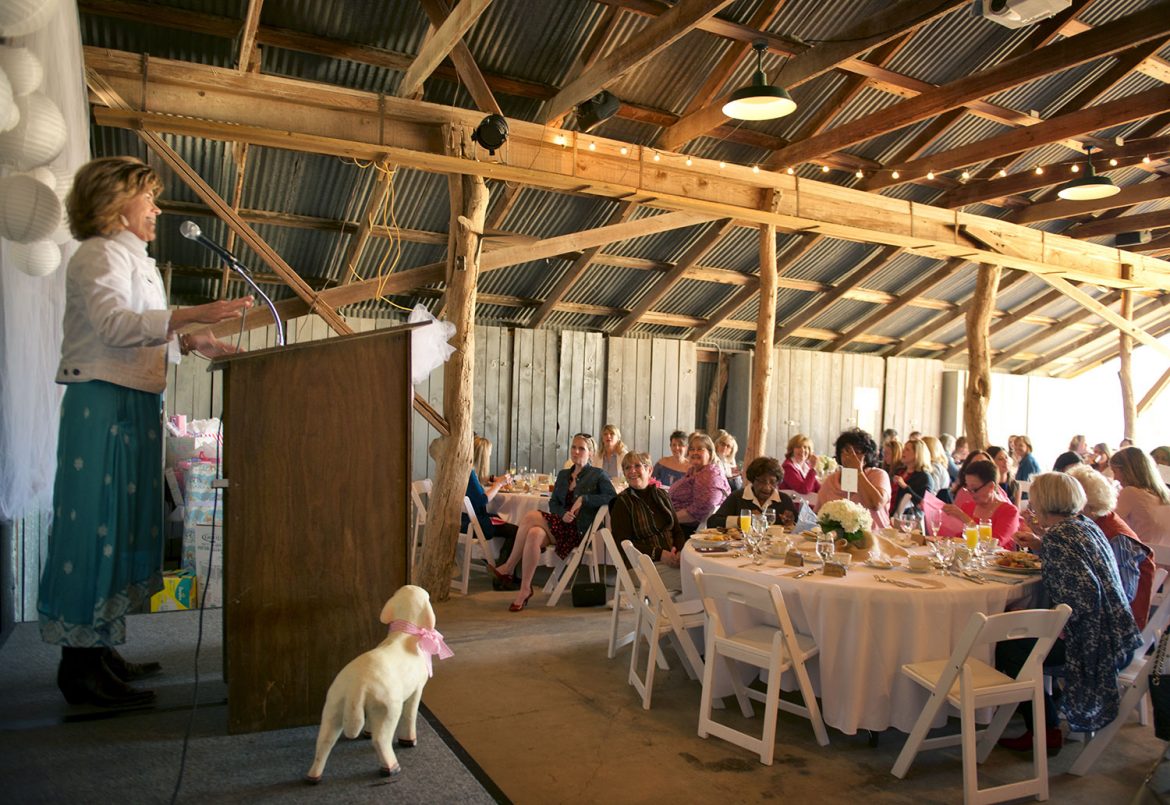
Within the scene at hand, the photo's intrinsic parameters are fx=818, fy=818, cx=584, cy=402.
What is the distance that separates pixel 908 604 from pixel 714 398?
10.8 meters

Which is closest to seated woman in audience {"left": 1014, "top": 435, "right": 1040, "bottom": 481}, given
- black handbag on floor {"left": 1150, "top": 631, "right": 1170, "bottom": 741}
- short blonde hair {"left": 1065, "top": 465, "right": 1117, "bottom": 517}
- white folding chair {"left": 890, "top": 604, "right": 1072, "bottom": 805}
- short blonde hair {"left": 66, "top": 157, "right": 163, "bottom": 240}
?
short blonde hair {"left": 1065, "top": 465, "right": 1117, "bottom": 517}

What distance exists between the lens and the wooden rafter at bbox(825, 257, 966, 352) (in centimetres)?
1328

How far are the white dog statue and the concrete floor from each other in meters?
0.63

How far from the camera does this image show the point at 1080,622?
3.58 m

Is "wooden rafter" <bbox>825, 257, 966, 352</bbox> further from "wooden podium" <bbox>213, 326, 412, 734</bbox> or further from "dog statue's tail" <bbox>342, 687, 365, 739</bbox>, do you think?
"dog statue's tail" <bbox>342, 687, 365, 739</bbox>

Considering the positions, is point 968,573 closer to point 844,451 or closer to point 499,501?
point 844,451

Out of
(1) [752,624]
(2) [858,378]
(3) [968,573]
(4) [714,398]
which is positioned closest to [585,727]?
(1) [752,624]

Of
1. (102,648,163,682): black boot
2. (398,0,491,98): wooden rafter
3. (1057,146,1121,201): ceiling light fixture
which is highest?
(398,0,491,98): wooden rafter

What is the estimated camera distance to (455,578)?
24.5 feet

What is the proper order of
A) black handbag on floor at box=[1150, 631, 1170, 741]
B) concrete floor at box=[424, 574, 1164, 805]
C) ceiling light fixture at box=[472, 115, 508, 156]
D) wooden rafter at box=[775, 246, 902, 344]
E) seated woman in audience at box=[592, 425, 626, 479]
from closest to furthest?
black handbag on floor at box=[1150, 631, 1170, 741] < concrete floor at box=[424, 574, 1164, 805] < ceiling light fixture at box=[472, 115, 508, 156] < seated woman in audience at box=[592, 425, 626, 479] < wooden rafter at box=[775, 246, 902, 344]

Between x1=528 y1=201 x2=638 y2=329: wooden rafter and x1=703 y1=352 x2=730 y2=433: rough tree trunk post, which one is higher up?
x1=528 y1=201 x2=638 y2=329: wooden rafter

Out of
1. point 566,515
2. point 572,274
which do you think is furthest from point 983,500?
point 572,274

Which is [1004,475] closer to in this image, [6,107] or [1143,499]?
[1143,499]

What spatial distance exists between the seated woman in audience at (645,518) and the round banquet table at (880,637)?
2015 mm
